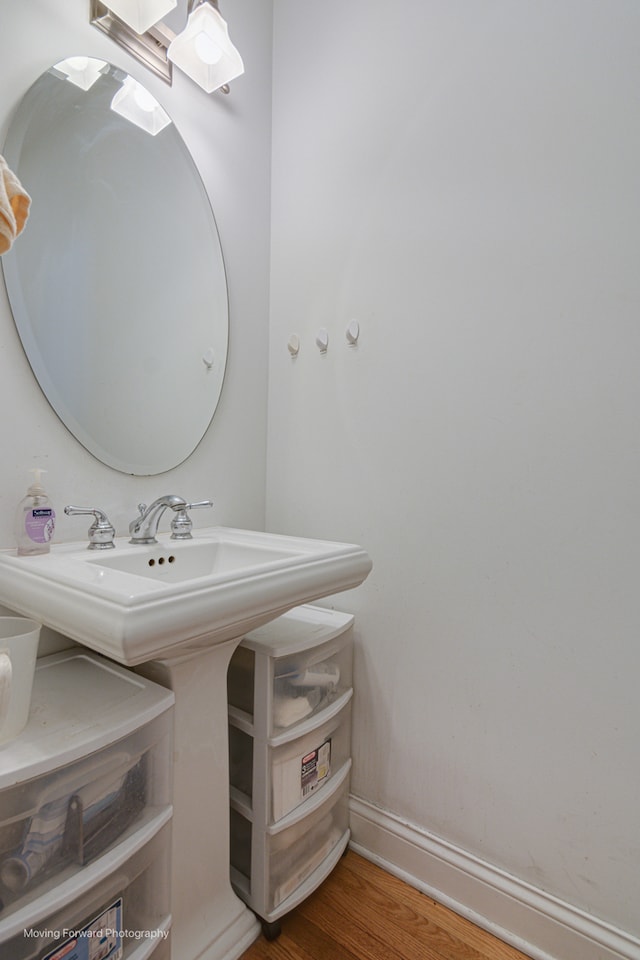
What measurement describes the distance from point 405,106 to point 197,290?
2.30 feet

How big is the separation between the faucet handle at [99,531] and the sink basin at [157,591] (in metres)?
0.03

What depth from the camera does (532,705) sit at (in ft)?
3.08

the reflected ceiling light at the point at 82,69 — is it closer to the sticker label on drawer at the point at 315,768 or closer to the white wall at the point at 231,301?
the white wall at the point at 231,301

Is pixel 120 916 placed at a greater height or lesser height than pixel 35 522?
lesser

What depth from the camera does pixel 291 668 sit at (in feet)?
3.20

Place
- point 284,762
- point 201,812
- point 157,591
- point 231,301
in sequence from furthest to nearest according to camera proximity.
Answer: point 231,301
point 284,762
point 201,812
point 157,591

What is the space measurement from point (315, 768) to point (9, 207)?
1175 millimetres

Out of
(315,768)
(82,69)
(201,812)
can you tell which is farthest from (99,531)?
(82,69)

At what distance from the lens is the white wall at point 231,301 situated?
87cm

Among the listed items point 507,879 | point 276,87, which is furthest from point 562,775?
point 276,87

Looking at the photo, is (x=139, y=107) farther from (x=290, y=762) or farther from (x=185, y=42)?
(x=290, y=762)

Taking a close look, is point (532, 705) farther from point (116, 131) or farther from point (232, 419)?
point (116, 131)

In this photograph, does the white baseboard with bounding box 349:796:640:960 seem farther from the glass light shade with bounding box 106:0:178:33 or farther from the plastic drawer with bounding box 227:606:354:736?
the glass light shade with bounding box 106:0:178:33

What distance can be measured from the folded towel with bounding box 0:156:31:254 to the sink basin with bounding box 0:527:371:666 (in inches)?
18.8
